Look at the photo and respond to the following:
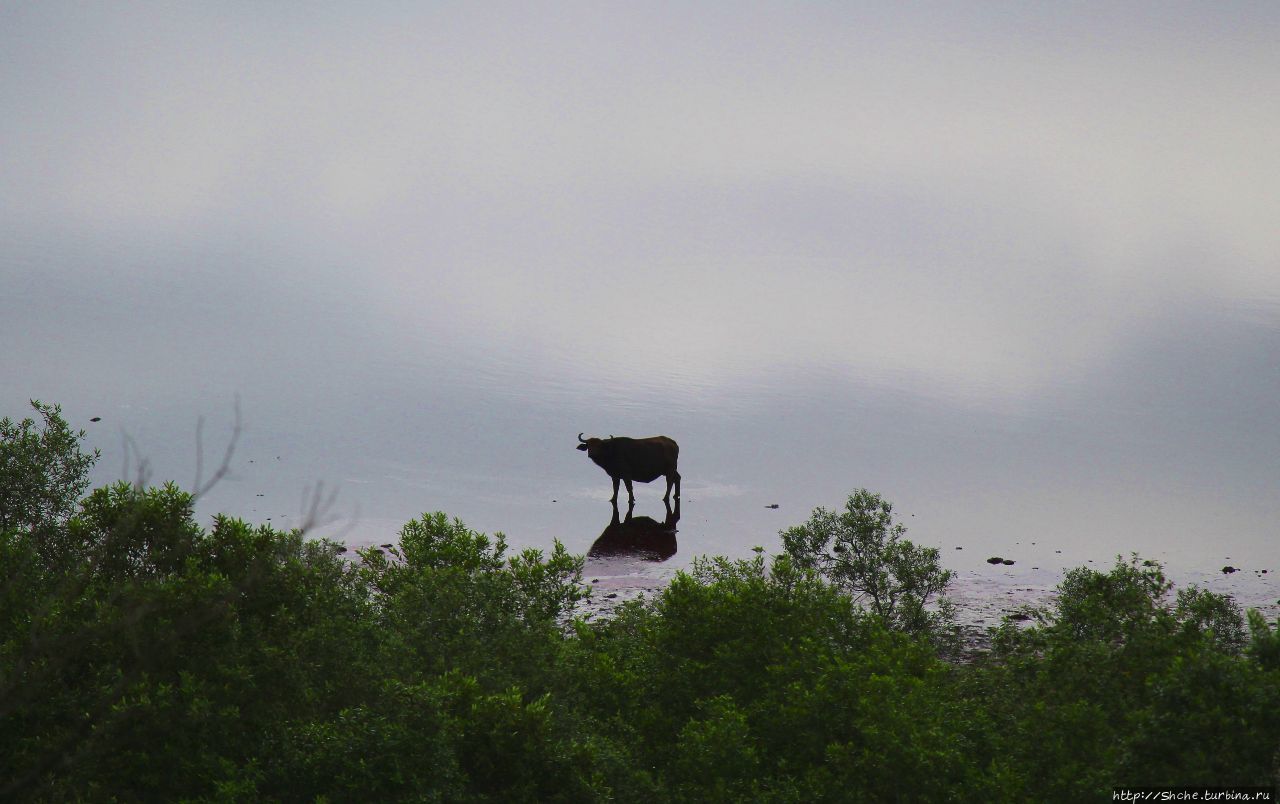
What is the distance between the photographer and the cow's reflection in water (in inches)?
1275

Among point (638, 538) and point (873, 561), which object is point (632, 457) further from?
point (873, 561)

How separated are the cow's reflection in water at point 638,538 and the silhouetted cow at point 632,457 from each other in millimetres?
909

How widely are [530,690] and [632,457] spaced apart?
19.8 meters

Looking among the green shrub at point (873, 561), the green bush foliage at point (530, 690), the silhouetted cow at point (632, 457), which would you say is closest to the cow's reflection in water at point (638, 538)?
the silhouetted cow at point (632, 457)

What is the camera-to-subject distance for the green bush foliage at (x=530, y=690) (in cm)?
1311

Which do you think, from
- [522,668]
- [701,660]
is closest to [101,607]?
[522,668]

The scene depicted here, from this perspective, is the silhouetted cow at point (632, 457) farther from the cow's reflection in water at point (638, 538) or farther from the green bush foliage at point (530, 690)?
the green bush foliage at point (530, 690)

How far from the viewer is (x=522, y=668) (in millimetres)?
17047

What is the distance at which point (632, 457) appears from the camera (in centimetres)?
3634

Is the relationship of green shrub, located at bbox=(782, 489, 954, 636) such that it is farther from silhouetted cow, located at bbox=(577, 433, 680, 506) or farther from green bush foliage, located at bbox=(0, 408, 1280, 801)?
silhouetted cow, located at bbox=(577, 433, 680, 506)

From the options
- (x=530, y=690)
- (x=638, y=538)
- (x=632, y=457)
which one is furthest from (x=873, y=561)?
(x=530, y=690)

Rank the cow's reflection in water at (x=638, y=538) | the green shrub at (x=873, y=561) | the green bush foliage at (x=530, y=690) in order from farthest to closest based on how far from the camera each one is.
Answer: the cow's reflection in water at (x=638, y=538) < the green shrub at (x=873, y=561) < the green bush foliage at (x=530, y=690)


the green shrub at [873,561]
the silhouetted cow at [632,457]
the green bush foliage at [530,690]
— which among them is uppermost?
the silhouetted cow at [632,457]

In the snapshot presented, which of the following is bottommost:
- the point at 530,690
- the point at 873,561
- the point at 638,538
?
the point at 530,690
